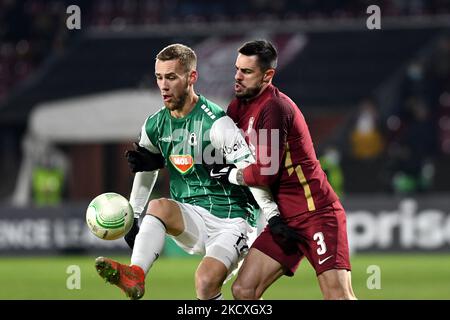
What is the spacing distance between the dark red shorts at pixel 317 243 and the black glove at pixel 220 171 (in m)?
0.55

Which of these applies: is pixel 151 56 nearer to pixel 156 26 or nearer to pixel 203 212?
pixel 156 26

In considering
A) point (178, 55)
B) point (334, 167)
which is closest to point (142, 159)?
point (178, 55)

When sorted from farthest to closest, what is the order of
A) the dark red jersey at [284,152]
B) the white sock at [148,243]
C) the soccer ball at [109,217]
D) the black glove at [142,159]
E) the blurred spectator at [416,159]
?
the blurred spectator at [416,159] → the black glove at [142,159] → the dark red jersey at [284,152] → the soccer ball at [109,217] → the white sock at [148,243]

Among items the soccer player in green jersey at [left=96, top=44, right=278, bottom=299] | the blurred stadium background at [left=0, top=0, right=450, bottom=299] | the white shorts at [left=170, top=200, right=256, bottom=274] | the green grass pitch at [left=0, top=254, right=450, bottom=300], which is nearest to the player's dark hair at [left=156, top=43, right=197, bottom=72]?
the soccer player in green jersey at [left=96, top=44, right=278, bottom=299]

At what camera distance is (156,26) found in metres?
24.2

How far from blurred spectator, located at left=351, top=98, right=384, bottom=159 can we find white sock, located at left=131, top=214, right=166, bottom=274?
12.7 meters

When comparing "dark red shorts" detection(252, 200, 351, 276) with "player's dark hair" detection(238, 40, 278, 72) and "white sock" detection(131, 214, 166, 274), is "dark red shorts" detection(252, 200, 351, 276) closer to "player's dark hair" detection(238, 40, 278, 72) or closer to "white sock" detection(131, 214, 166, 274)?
"white sock" detection(131, 214, 166, 274)

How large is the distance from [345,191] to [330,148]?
2.62ft

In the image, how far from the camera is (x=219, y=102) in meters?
20.3

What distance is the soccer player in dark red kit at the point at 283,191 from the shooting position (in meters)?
7.53

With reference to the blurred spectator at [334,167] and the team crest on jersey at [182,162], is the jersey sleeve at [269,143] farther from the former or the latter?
the blurred spectator at [334,167]

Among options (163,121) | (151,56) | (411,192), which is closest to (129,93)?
(151,56)

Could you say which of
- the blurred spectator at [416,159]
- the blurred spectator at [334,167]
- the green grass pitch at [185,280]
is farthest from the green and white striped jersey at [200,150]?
the blurred spectator at [416,159]

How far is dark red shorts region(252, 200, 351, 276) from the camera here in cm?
759
